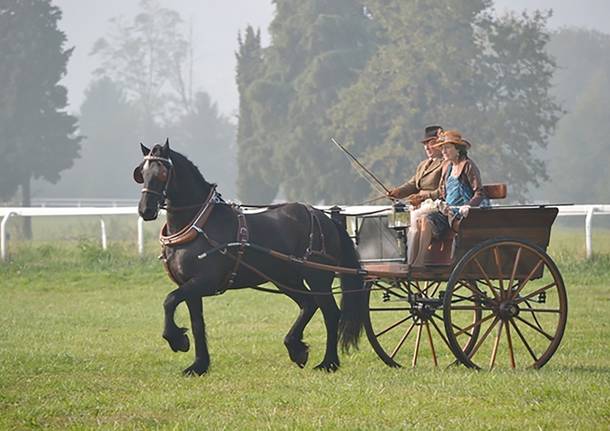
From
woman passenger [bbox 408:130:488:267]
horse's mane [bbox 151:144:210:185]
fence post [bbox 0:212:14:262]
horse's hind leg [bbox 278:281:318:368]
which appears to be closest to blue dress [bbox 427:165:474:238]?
woman passenger [bbox 408:130:488:267]

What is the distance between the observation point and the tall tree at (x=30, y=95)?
52.0 meters

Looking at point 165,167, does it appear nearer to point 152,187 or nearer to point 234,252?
point 152,187

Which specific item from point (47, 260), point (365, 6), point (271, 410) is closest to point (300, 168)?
point (365, 6)

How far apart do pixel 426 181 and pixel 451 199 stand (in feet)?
2.29

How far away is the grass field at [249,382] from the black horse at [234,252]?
0.39 metres

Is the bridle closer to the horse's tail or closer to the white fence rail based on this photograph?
the horse's tail

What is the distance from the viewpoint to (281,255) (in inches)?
443

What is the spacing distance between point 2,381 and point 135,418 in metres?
2.38

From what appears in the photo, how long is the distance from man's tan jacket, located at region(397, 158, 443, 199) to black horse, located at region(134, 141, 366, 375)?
0.74 m

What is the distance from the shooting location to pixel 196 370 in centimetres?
1070

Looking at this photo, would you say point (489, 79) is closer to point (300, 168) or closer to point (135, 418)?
point (300, 168)

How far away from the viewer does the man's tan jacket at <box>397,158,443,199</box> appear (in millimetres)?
11781

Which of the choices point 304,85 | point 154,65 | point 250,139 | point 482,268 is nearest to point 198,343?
point 482,268

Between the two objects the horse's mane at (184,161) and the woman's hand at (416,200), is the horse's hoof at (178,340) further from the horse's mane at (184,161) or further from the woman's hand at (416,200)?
the woman's hand at (416,200)
